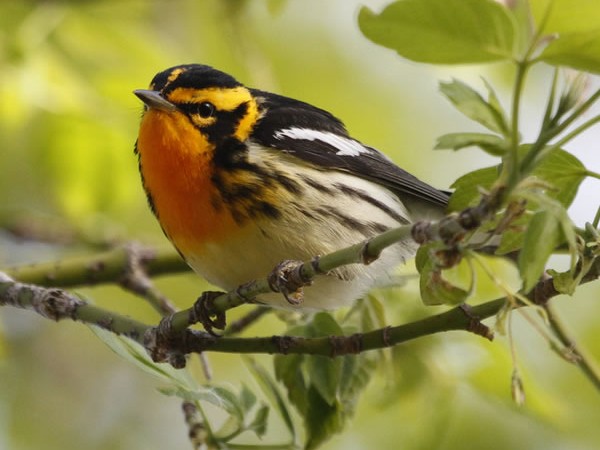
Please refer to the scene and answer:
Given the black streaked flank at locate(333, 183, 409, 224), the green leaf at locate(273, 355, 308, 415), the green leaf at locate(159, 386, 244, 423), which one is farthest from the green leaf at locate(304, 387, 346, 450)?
the black streaked flank at locate(333, 183, 409, 224)

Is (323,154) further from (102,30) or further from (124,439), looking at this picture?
(124,439)

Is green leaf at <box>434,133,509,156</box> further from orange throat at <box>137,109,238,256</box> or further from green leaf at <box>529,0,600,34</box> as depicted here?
orange throat at <box>137,109,238,256</box>

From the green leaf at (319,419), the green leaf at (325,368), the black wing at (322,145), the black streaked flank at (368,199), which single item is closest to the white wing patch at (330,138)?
the black wing at (322,145)

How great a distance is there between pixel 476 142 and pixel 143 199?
3.65 metres

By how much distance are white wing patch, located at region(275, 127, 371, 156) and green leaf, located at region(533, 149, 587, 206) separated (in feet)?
4.34

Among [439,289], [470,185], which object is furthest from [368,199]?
[439,289]

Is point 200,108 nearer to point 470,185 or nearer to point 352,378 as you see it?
point 352,378

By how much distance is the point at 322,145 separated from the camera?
3.29 m

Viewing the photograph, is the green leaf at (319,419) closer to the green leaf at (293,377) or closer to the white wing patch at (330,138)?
the green leaf at (293,377)

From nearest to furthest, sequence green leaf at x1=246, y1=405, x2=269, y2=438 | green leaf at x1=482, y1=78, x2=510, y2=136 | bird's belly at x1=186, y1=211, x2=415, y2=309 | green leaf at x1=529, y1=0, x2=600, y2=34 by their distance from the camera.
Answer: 1. green leaf at x1=529, y1=0, x2=600, y2=34
2. green leaf at x1=482, y1=78, x2=510, y2=136
3. green leaf at x1=246, y1=405, x2=269, y2=438
4. bird's belly at x1=186, y1=211, x2=415, y2=309

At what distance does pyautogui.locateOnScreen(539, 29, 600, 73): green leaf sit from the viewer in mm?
1630

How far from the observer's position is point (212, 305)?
2504 mm

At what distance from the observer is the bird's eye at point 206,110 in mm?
3154

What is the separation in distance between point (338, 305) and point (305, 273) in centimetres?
96
